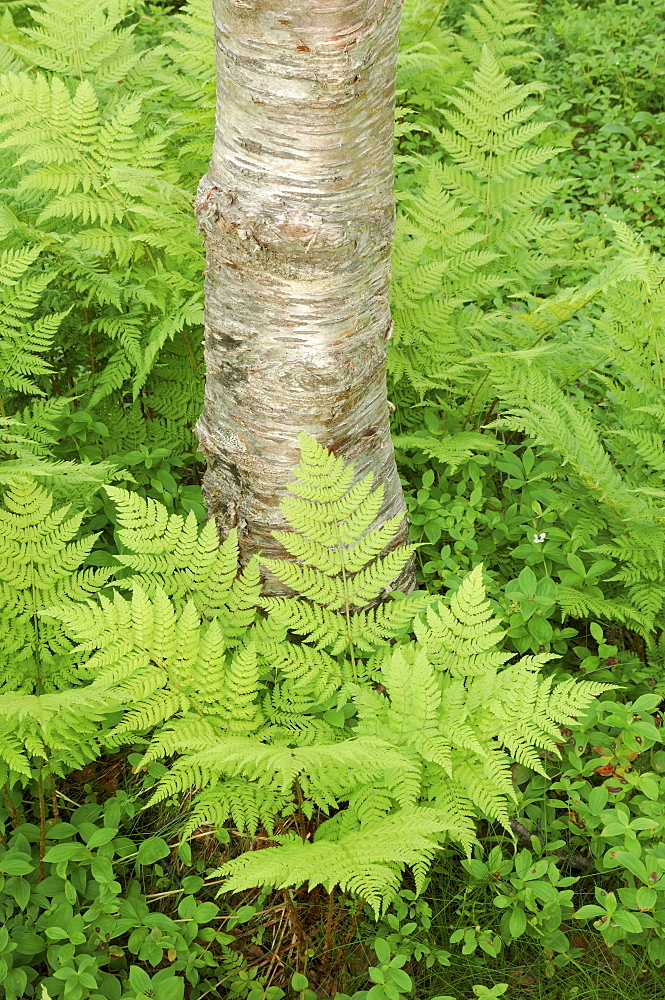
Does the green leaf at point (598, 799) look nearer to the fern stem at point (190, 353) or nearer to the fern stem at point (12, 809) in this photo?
the fern stem at point (12, 809)

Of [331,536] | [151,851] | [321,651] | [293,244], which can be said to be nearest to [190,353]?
[293,244]

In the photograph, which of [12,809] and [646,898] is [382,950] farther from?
[12,809]

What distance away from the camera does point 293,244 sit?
7.19ft

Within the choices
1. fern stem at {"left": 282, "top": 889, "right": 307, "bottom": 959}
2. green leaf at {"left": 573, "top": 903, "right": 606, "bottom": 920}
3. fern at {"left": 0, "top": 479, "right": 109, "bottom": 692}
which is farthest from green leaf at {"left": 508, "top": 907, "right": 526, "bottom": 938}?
fern at {"left": 0, "top": 479, "right": 109, "bottom": 692}

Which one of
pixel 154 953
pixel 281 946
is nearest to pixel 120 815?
pixel 154 953

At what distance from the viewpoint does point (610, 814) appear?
7.51ft

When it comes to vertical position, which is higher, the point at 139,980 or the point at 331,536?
the point at 331,536

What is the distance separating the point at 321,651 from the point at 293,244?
1.28 metres

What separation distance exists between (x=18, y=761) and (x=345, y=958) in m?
1.08

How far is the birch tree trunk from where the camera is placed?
198 cm

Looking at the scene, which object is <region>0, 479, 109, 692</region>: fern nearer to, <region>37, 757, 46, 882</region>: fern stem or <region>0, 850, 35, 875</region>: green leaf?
<region>37, 757, 46, 882</region>: fern stem

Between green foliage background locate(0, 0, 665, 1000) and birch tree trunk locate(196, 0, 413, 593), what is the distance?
236mm

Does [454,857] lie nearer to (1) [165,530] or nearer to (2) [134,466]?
(1) [165,530]

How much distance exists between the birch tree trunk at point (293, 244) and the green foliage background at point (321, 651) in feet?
0.77
